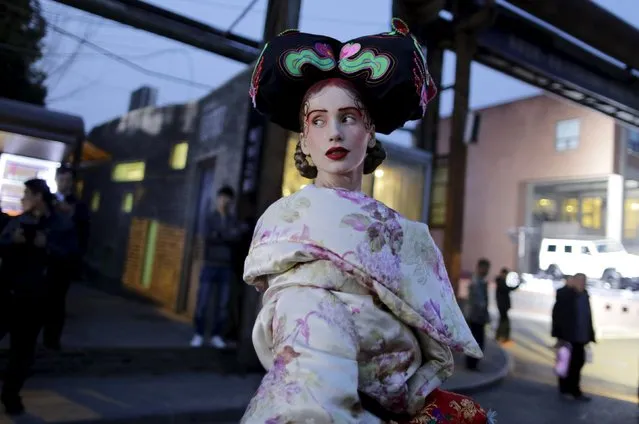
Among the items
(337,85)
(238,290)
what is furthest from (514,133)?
(337,85)

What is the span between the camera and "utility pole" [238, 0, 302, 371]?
5516mm

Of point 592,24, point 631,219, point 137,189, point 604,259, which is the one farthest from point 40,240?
point 631,219

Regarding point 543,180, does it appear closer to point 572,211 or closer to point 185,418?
point 572,211

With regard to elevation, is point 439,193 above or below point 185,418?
above

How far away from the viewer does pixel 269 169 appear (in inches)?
226

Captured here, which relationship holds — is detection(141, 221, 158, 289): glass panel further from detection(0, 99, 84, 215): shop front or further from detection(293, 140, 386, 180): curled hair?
detection(293, 140, 386, 180): curled hair

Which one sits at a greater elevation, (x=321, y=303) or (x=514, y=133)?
(x=514, y=133)

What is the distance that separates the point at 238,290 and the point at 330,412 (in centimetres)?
525

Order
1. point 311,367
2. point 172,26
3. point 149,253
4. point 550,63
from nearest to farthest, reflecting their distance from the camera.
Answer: point 311,367
point 172,26
point 149,253
point 550,63

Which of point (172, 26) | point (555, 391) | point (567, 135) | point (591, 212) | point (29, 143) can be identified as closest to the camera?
point (172, 26)

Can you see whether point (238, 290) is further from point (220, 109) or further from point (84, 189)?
point (84, 189)

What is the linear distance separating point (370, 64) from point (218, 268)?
16.0 feet

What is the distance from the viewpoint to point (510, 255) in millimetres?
19344

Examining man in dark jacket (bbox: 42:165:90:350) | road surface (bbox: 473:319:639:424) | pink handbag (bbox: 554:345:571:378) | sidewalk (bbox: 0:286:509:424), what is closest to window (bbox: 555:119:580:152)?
road surface (bbox: 473:319:639:424)
